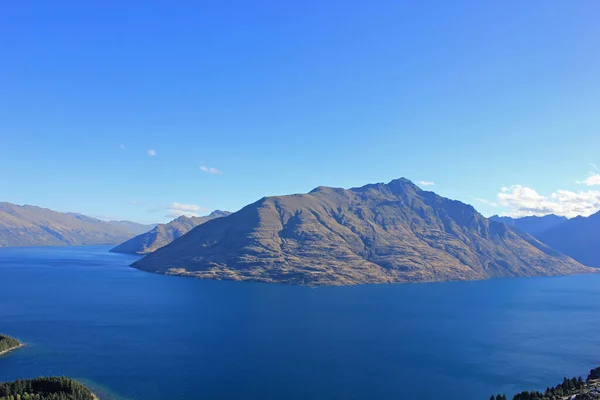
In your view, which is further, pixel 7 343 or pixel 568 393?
pixel 7 343

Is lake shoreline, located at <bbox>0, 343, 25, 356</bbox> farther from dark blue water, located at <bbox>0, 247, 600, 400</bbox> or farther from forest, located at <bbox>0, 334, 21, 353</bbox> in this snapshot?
dark blue water, located at <bbox>0, 247, 600, 400</bbox>

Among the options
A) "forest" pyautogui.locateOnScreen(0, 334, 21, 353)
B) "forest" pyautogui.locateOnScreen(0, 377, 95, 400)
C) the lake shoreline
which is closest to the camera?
"forest" pyautogui.locateOnScreen(0, 377, 95, 400)

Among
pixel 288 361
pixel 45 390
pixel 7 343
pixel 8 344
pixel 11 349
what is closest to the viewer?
pixel 45 390

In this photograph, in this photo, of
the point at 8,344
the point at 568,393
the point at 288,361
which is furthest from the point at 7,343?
the point at 568,393

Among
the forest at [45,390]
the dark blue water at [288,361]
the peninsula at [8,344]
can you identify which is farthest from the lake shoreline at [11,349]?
the forest at [45,390]

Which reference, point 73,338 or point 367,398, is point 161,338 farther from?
point 367,398

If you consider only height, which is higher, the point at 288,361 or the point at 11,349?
the point at 288,361

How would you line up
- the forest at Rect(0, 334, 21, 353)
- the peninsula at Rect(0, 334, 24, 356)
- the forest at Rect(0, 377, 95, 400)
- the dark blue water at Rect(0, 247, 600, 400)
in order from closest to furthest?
the forest at Rect(0, 377, 95, 400) → the dark blue water at Rect(0, 247, 600, 400) → the peninsula at Rect(0, 334, 24, 356) → the forest at Rect(0, 334, 21, 353)

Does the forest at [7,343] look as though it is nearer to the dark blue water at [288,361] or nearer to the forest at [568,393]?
the dark blue water at [288,361]

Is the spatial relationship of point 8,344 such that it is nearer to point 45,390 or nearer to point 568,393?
point 45,390

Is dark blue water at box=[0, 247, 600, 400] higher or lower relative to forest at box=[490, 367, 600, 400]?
lower

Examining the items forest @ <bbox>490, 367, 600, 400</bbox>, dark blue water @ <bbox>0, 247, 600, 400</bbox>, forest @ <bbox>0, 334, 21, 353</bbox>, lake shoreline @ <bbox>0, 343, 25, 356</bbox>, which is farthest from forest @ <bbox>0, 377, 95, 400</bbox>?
forest @ <bbox>490, 367, 600, 400</bbox>
